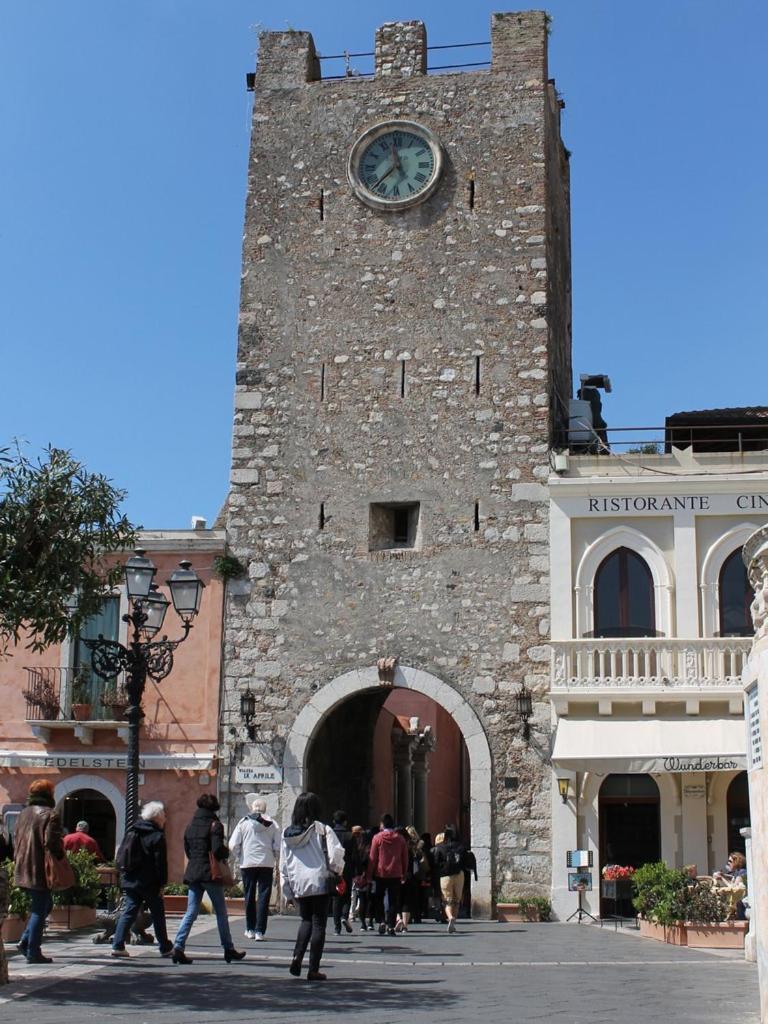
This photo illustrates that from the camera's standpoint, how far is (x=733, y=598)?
22.0 m

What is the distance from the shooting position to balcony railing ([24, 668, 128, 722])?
2289 centimetres

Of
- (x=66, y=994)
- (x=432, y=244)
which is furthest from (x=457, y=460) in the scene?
(x=66, y=994)

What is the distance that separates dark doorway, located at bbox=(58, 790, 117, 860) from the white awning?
813cm

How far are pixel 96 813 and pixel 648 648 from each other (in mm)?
10033

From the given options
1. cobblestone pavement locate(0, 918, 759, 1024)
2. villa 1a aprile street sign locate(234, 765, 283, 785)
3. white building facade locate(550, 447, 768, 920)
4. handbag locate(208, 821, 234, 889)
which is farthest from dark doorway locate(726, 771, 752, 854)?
handbag locate(208, 821, 234, 889)

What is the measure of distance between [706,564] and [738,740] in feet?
9.84

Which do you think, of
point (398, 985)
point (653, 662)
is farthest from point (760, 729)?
point (653, 662)

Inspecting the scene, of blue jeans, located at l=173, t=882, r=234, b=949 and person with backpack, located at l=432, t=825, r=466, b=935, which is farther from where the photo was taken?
person with backpack, located at l=432, t=825, r=466, b=935

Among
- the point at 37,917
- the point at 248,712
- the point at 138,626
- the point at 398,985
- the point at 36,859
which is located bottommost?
the point at 398,985

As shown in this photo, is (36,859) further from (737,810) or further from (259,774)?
(737,810)

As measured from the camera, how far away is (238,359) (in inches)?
949

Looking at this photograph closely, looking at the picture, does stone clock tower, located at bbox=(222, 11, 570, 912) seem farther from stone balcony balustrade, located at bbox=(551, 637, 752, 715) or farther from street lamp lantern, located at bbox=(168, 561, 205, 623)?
street lamp lantern, located at bbox=(168, 561, 205, 623)

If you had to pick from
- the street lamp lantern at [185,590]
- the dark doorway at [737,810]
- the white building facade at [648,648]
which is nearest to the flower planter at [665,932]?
the white building facade at [648,648]

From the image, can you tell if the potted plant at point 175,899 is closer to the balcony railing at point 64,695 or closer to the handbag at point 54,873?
the balcony railing at point 64,695
